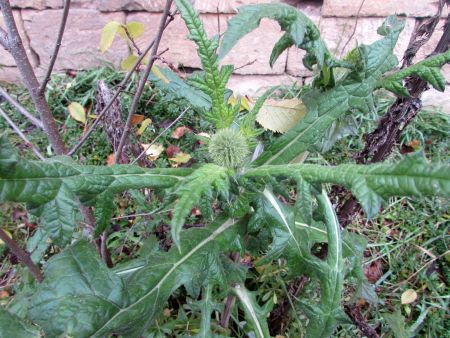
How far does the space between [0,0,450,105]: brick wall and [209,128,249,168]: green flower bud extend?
190 centimetres

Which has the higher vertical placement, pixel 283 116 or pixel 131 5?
pixel 131 5

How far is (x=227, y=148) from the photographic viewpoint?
3.37 feet

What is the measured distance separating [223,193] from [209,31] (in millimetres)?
2244

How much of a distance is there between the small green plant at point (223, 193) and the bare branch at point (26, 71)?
0.29 m

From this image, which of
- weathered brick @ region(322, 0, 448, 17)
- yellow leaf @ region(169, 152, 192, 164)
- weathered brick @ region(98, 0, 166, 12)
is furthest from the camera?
weathered brick @ region(98, 0, 166, 12)

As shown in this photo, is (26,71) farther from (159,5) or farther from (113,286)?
(159,5)

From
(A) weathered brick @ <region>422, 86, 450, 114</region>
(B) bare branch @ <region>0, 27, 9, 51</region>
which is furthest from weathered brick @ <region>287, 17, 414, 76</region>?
(B) bare branch @ <region>0, 27, 9, 51</region>

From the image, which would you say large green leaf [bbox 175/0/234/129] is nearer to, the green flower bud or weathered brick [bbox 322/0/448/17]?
the green flower bud

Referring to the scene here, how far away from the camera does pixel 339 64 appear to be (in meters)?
1.01

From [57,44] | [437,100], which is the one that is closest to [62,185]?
[57,44]

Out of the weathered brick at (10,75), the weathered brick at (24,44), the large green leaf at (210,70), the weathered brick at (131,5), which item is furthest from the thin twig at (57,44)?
the weathered brick at (10,75)

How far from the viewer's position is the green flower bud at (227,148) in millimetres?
1028

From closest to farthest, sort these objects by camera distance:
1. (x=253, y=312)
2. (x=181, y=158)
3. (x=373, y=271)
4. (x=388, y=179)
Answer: (x=388, y=179)
(x=253, y=312)
(x=373, y=271)
(x=181, y=158)

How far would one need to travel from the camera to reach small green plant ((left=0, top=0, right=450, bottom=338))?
770 millimetres
